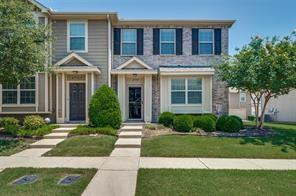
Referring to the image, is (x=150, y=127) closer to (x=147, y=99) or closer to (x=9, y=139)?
(x=147, y=99)

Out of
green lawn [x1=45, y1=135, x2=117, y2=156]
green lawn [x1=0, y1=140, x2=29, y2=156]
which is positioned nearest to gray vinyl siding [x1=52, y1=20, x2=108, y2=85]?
green lawn [x1=45, y1=135, x2=117, y2=156]

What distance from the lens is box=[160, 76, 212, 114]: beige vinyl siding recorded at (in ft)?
57.6

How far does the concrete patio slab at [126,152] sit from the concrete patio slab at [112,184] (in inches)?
86.4

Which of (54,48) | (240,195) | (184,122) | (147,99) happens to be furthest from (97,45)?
(240,195)

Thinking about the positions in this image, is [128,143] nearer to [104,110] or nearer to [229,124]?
[104,110]

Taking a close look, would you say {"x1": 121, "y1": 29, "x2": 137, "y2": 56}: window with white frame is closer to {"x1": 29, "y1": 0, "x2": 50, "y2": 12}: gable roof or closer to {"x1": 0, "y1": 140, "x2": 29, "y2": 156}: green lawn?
{"x1": 29, "y1": 0, "x2": 50, "y2": 12}: gable roof

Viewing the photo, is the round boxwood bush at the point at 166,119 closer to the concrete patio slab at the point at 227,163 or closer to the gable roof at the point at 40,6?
the concrete patio slab at the point at 227,163

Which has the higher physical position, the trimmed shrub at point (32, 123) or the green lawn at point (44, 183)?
the trimmed shrub at point (32, 123)

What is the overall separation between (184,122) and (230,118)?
2.37 m

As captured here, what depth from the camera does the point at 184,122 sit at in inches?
555

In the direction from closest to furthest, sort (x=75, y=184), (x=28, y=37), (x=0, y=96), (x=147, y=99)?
(x=75, y=184) → (x=28, y=37) → (x=0, y=96) → (x=147, y=99)

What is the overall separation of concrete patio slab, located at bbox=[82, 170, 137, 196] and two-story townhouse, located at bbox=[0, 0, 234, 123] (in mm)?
9325

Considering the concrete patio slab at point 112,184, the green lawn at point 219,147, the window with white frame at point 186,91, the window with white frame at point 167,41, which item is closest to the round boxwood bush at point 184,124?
the green lawn at point 219,147

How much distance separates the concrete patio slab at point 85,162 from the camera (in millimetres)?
8141
